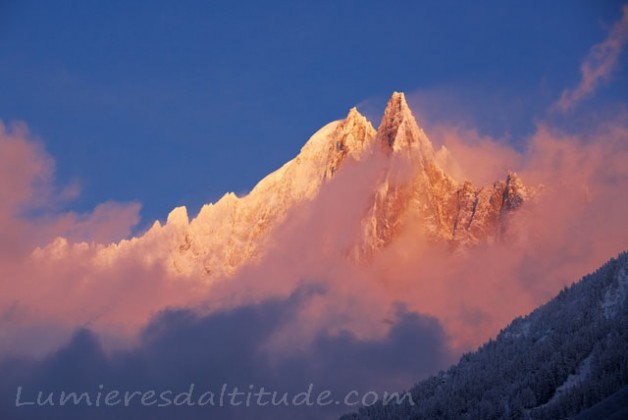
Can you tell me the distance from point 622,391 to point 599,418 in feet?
52.9

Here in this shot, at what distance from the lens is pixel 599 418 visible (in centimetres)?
17338

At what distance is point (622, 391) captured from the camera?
18662cm

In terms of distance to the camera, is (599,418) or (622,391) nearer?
(599,418)
